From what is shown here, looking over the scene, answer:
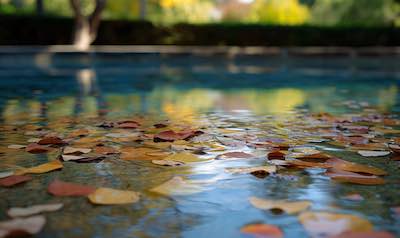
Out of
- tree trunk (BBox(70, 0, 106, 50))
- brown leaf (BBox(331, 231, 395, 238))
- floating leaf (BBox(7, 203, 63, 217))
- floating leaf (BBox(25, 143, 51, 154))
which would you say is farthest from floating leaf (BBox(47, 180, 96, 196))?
tree trunk (BBox(70, 0, 106, 50))

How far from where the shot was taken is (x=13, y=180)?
1.96m

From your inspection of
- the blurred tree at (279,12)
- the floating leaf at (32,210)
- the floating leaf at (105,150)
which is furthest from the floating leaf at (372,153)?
the blurred tree at (279,12)

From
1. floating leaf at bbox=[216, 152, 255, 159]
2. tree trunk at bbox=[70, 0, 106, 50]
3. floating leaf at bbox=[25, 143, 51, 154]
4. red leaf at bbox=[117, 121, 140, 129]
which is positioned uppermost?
tree trunk at bbox=[70, 0, 106, 50]

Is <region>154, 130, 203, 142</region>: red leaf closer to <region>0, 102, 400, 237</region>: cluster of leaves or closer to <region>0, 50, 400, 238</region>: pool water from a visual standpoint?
<region>0, 102, 400, 237</region>: cluster of leaves

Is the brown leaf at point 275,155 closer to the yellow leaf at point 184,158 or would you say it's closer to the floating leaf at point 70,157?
the yellow leaf at point 184,158

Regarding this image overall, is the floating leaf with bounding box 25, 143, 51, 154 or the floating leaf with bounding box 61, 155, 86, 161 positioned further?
the floating leaf with bounding box 25, 143, 51, 154

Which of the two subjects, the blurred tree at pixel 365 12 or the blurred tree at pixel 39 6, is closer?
the blurred tree at pixel 39 6

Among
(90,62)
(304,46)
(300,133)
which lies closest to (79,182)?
(300,133)

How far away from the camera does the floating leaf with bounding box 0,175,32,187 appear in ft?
6.27

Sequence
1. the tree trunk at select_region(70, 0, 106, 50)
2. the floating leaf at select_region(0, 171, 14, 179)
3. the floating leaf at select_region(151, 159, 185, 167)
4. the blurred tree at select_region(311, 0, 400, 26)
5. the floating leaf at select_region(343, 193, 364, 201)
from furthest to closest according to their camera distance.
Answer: the blurred tree at select_region(311, 0, 400, 26) → the tree trunk at select_region(70, 0, 106, 50) → the floating leaf at select_region(151, 159, 185, 167) → the floating leaf at select_region(0, 171, 14, 179) → the floating leaf at select_region(343, 193, 364, 201)

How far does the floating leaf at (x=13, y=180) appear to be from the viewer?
6.27ft

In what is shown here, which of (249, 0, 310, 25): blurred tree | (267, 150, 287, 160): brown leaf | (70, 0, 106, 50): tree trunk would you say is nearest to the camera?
(267, 150, 287, 160): brown leaf

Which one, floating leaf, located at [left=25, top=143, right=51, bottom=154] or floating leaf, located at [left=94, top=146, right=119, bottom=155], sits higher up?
floating leaf, located at [left=94, top=146, right=119, bottom=155]

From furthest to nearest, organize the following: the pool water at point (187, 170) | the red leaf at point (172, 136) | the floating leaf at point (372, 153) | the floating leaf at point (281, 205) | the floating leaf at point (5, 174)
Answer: the red leaf at point (172, 136) → the floating leaf at point (372, 153) → the floating leaf at point (5, 174) → the floating leaf at point (281, 205) → the pool water at point (187, 170)
